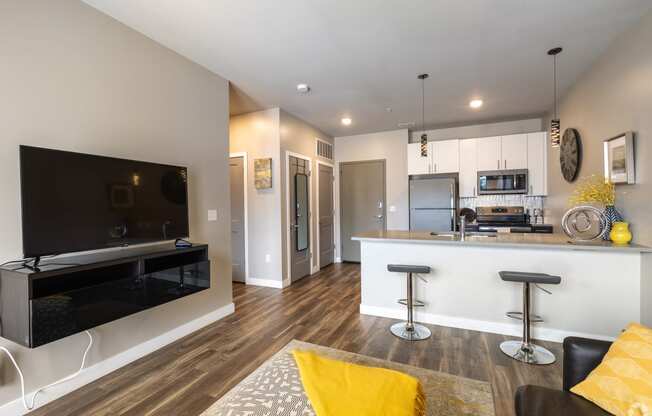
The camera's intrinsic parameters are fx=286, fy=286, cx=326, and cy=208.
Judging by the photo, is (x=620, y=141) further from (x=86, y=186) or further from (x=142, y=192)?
(x=86, y=186)

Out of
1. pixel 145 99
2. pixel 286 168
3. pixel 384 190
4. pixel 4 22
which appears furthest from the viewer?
pixel 384 190

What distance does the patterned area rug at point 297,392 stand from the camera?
1.17m

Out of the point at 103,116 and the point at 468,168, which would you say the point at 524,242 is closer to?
the point at 468,168

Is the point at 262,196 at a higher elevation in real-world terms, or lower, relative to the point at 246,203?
higher

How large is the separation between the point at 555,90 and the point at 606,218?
6.86ft

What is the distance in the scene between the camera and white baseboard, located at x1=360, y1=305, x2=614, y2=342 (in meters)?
2.72

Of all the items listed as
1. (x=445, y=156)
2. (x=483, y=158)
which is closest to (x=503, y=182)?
(x=483, y=158)

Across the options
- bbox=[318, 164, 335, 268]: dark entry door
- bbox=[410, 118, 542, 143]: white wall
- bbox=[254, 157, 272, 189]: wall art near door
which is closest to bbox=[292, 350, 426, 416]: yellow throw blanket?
bbox=[254, 157, 272, 189]: wall art near door

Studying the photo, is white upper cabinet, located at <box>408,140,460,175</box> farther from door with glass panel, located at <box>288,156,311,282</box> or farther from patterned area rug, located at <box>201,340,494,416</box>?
patterned area rug, located at <box>201,340,494,416</box>

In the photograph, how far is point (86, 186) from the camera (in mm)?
1983

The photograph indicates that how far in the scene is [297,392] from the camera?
1.25 meters

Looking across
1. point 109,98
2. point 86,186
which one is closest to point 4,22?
point 109,98

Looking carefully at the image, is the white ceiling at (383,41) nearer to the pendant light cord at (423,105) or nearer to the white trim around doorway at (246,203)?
the pendant light cord at (423,105)

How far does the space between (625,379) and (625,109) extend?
2544mm
